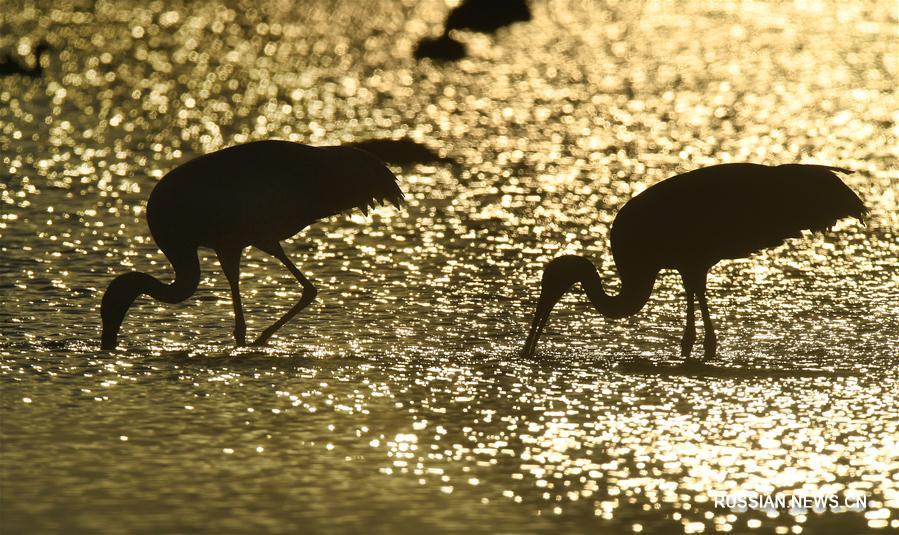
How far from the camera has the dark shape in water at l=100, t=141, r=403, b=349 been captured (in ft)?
41.5

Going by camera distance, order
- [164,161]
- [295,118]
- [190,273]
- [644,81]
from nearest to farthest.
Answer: [190,273] → [164,161] → [295,118] → [644,81]

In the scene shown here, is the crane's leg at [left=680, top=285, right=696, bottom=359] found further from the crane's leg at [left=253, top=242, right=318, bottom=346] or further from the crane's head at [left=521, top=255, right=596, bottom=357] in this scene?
the crane's leg at [left=253, top=242, right=318, bottom=346]

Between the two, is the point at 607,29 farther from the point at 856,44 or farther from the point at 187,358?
the point at 187,358

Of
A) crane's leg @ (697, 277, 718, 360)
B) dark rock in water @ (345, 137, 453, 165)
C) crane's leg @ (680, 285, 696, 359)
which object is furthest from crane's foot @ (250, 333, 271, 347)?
dark rock in water @ (345, 137, 453, 165)

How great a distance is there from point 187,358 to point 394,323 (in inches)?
66.8

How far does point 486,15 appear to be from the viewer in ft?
126

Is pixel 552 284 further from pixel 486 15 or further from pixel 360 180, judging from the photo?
pixel 486 15

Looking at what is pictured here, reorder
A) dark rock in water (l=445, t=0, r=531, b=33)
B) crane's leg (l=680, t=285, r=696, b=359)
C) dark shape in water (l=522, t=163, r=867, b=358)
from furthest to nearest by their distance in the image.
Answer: dark rock in water (l=445, t=0, r=531, b=33) < dark shape in water (l=522, t=163, r=867, b=358) < crane's leg (l=680, t=285, r=696, b=359)

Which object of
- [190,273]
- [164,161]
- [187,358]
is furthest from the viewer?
[164,161]

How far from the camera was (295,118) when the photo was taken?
24391 mm

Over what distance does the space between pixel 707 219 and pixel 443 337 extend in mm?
1903

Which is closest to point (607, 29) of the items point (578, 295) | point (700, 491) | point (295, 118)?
point (295, 118)

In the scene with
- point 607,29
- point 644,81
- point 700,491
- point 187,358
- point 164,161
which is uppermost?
point 607,29

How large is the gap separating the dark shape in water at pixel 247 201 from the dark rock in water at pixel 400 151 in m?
7.10
